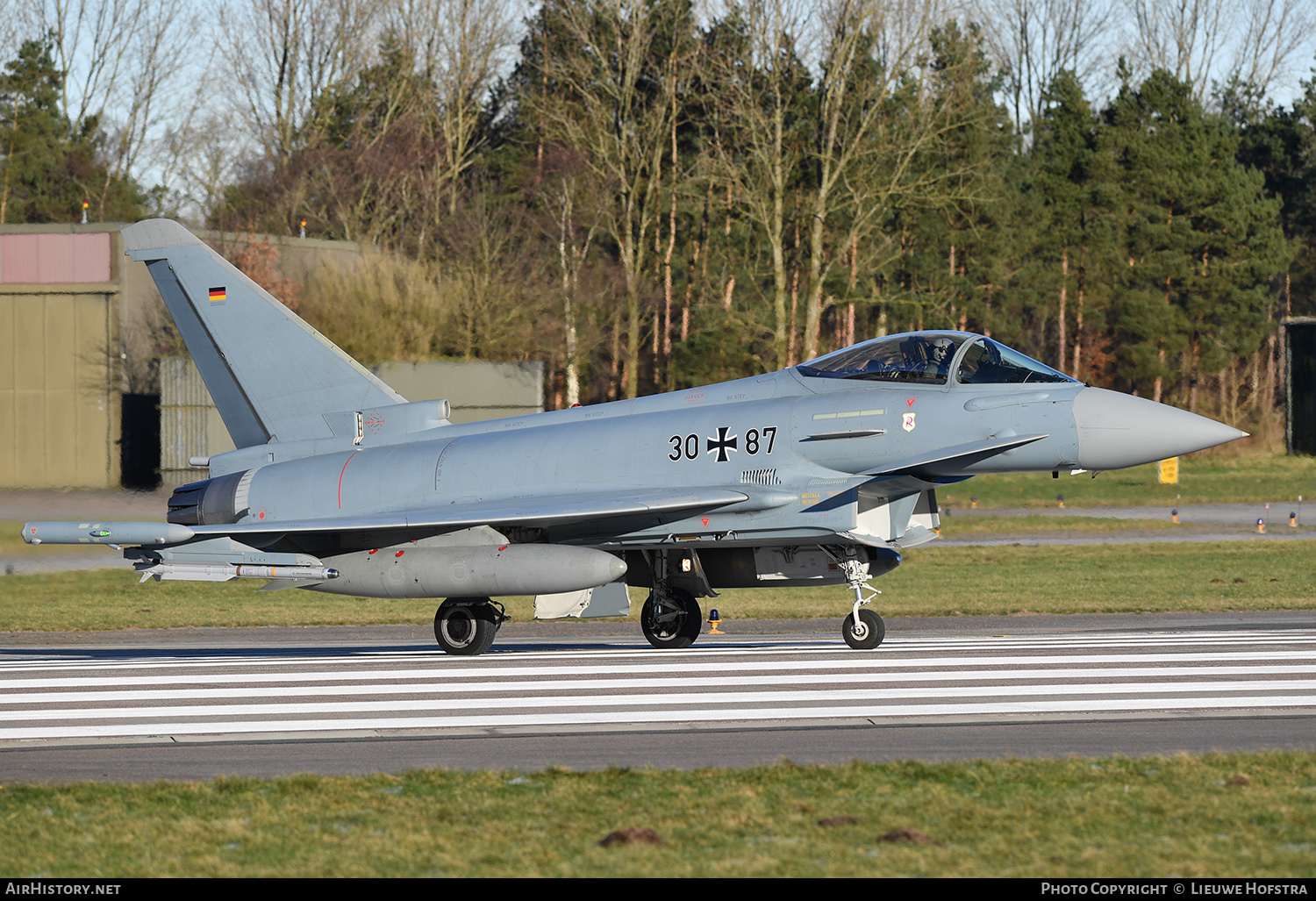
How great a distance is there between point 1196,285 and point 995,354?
2093 inches

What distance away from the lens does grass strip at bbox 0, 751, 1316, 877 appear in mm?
5996

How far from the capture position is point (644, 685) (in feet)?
38.3

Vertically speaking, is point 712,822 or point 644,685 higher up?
point 712,822

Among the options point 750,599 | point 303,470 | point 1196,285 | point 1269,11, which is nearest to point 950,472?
point 303,470

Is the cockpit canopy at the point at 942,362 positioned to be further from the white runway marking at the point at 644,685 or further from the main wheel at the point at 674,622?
the main wheel at the point at 674,622

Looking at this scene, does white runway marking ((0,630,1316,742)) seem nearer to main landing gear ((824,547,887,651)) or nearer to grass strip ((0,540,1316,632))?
main landing gear ((824,547,887,651))

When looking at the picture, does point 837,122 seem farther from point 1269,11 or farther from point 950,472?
point 1269,11

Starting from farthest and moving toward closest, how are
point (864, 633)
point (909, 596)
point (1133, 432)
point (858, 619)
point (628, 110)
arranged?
1. point (628, 110)
2. point (909, 596)
3. point (858, 619)
4. point (864, 633)
5. point (1133, 432)

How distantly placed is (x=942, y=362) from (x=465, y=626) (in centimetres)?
593

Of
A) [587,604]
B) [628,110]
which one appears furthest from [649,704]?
[628,110]

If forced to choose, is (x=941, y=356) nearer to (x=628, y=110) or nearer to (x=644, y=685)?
(x=644, y=685)

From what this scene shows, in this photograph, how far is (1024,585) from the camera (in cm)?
2277

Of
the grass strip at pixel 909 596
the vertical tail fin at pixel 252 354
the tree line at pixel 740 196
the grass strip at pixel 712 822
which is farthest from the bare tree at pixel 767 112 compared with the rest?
the grass strip at pixel 712 822

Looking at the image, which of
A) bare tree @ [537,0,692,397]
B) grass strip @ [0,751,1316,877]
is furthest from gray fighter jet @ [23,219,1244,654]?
bare tree @ [537,0,692,397]
